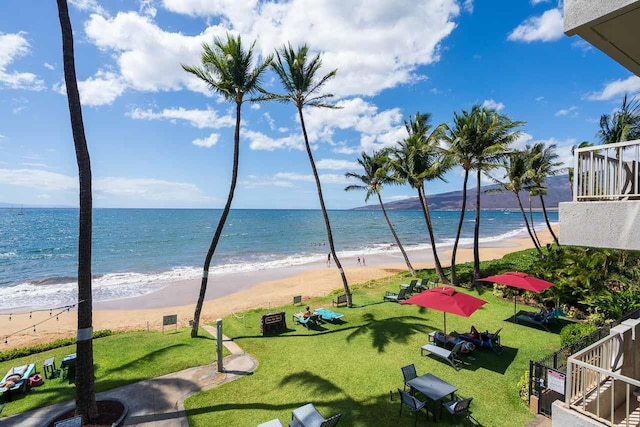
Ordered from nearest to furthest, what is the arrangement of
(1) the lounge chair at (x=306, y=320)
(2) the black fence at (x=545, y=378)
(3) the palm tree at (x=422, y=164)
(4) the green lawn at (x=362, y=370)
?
(2) the black fence at (x=545, y=378)
(4) the green lawn at (x=362, y=370)
(1) the lounge chair at (x=306, y=320)
(3) the palm tree at (x=422, y=164)

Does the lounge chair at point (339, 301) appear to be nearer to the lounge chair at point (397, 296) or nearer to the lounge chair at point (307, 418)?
the lounge chair at point (397, 296)

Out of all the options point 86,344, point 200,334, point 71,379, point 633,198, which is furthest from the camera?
point 200,334

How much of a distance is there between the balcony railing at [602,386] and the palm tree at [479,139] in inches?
578

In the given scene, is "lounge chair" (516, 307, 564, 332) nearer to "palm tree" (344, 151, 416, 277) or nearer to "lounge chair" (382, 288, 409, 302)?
"lounge chair" (382, 288, 409, 302)

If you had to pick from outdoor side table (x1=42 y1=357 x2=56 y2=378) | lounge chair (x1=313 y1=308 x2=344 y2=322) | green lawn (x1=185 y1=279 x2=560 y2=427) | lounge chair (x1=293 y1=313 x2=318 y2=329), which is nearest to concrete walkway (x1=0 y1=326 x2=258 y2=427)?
green lawn (x1=185 y1=279 x2=560 y2=427)

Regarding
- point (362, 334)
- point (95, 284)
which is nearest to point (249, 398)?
point (362, 334)

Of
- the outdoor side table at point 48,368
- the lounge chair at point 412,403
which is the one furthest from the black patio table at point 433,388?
the outdoor side table at point 48,368

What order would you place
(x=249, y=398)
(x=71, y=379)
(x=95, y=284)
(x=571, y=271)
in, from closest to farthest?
1. (x=249, y=398)
2. (x=71, y=379)
3. (x=571, y=271)
4. (x=95, y=284)

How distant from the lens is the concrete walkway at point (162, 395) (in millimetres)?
7617

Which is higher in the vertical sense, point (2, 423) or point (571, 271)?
point (571, 271)

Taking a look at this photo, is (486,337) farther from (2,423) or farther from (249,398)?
(2,423)

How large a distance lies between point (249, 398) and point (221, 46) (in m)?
12.7

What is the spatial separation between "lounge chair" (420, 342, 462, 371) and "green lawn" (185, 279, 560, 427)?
21 centimetres

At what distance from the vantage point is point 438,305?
9.88 m
